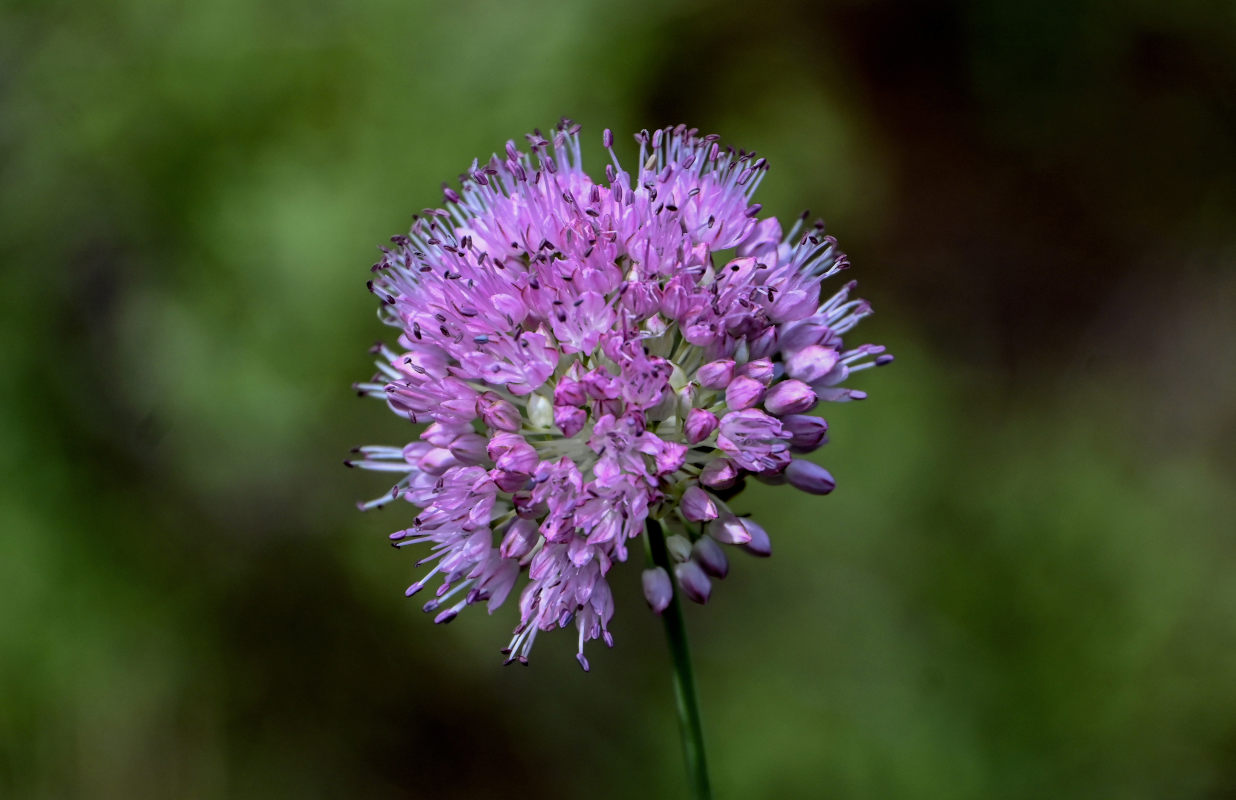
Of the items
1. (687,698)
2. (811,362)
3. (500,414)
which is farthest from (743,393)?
(687,698)

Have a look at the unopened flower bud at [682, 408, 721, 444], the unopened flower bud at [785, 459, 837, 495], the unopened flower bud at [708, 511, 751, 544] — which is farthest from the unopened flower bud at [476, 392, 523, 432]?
the unopened flower bud at [785, 459, 837, 495]

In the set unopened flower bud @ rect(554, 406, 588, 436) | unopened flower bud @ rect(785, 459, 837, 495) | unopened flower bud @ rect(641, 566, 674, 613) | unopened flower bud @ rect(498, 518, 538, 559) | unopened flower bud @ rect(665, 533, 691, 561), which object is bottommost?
unopened flower bud @ rect(641, 566, 674, 613)

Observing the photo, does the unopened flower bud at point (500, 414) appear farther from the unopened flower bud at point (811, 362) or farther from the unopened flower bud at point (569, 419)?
the unopened flower bud at point (811, 362)

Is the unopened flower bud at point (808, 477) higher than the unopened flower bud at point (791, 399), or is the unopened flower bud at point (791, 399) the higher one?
the unopened flower bud at point (791, 399)

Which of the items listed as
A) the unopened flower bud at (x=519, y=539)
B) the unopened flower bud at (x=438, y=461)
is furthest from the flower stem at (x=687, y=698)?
the unopened flower bud at (x=438, y=461)

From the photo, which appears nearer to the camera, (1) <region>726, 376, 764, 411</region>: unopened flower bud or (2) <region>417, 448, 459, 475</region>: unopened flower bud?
(1) <region>726, 376, 764, 411</region>: unopened flower bud

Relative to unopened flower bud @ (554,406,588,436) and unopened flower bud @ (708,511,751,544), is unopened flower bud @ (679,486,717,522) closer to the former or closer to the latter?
unopened flower bud @ (708,511,751,544)

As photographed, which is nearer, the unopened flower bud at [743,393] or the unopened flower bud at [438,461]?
the unopened flower bud at [743,393]
